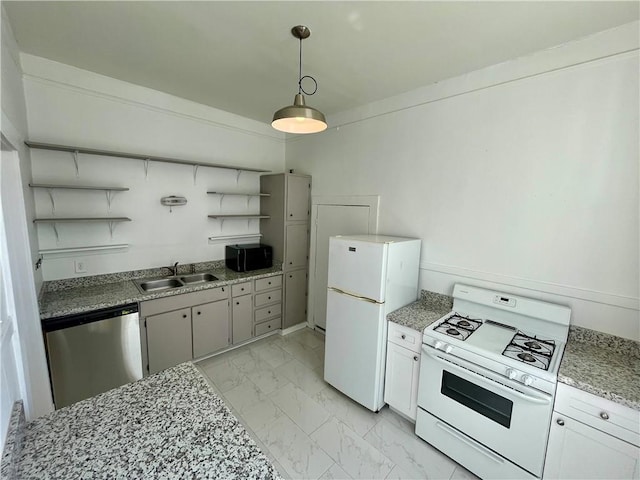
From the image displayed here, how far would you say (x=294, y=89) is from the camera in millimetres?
2555

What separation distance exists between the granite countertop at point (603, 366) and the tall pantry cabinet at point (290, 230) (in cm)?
269

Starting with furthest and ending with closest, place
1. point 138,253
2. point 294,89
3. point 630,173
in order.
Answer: point 138,253, point 294,89, point 630,173

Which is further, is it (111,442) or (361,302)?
(361,302)

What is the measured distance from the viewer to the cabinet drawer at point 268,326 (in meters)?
3.29

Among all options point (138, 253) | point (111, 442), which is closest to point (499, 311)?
point (111, 442)

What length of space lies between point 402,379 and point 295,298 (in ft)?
6.00

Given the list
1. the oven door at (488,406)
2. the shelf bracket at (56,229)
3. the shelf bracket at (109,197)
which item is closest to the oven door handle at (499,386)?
the oven door at (488,406)

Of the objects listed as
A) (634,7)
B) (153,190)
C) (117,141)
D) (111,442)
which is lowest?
(111,442)

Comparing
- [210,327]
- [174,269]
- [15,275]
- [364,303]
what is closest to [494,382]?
[364,303]

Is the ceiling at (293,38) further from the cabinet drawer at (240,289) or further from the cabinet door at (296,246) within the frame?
the cabinet drawer at (240,289)

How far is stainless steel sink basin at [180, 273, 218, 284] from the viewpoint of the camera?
305 cm

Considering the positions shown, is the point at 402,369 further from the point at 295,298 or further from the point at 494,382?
the point at 295,298

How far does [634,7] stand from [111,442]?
3.11 meters

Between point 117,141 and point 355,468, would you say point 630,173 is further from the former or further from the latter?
point 117,141
